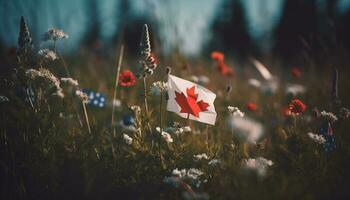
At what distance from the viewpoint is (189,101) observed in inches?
86.0

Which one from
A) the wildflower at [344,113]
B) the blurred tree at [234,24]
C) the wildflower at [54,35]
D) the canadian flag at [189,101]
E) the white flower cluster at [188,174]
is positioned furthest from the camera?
the blurred tree at [234,24]

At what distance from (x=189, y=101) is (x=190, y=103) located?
0.04 ft

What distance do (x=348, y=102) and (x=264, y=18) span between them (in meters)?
1.55

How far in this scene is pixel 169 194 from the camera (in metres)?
1.98

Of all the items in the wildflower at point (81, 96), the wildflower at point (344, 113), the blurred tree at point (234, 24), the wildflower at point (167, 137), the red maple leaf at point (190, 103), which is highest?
the blurred tree at point (234, 24)

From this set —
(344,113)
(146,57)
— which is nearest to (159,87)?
(146,57)

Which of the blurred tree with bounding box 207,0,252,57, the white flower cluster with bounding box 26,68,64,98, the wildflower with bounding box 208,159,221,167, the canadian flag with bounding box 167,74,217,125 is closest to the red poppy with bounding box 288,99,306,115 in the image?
the canadian flag with bounding box 167,74,217,125

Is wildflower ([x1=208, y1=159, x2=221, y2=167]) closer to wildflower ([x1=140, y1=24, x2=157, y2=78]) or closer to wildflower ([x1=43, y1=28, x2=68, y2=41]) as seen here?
wildflower ([x1=140, y1=24, x2=157, y2=78])

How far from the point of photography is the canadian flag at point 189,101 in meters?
2.16

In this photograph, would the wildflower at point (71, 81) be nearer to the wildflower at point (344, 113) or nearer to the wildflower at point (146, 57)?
the wildflower at point (146, 57)

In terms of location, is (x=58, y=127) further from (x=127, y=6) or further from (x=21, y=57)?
(x=127, y=6)

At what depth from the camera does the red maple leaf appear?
7.10 feet

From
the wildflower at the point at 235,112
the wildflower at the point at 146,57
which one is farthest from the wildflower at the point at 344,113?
the wildflower at the point at 146,57

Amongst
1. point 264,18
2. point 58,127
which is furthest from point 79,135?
point 264,18
